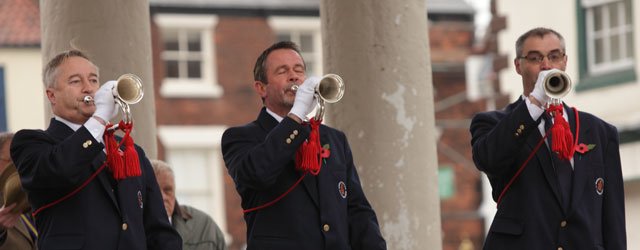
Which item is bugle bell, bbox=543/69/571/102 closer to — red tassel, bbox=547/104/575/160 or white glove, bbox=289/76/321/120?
red tassel, bbox=547/104/575/160

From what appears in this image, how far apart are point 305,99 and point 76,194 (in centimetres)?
123

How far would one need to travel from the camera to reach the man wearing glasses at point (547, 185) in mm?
9109

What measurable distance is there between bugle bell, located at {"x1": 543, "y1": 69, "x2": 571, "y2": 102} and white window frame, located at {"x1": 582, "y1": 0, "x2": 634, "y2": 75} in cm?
1754

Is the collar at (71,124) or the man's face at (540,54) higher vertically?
the man's face at (540,54)

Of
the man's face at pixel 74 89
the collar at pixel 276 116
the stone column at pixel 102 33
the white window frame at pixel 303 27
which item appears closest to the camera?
the man's face at pixel 74 89

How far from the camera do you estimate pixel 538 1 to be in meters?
27.3

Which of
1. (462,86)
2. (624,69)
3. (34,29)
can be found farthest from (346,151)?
(462,86)

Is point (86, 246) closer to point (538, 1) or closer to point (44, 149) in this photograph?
point (44, 149)

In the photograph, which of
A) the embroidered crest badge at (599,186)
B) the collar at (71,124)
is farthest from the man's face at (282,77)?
the embroidered crest badge at (599,186)

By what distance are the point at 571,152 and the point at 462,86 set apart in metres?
36.5

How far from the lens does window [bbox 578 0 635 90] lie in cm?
2616

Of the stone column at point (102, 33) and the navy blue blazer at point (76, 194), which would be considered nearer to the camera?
the navy blue blazer at point (76, 194)

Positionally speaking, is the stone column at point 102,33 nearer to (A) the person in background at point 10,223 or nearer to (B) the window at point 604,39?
(A) the person in background at point 10,223

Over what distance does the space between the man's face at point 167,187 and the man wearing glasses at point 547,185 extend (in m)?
3.16
